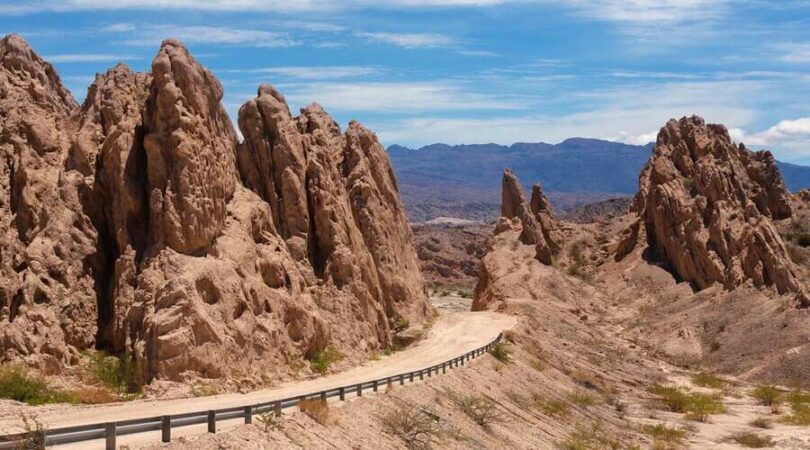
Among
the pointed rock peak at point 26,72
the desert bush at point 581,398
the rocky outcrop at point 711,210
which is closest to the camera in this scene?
the pointed rock peak at point 26,72

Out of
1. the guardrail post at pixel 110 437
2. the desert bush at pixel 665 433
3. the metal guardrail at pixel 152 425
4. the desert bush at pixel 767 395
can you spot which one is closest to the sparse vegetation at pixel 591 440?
the desert bush at pixel 665 433

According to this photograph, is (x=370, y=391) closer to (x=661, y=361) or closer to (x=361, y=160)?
(x=361, y=160)

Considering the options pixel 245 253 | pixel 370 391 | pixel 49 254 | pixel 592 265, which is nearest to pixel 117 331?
pixel 49 254

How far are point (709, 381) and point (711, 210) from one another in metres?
22.6

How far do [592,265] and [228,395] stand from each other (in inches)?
2460

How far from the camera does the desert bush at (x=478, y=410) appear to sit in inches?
1405

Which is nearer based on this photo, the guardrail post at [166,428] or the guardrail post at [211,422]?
the guardrail post at [166,428]

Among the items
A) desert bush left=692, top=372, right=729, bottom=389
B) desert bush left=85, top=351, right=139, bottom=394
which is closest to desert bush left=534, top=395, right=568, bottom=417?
desert bush left=85, top=351, right=139, bottom=394

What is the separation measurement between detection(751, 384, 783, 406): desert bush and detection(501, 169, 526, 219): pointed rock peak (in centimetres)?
2902

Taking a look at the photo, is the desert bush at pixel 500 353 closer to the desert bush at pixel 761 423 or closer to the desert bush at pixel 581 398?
the desert bush at pixel 581 398

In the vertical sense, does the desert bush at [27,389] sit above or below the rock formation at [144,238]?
below

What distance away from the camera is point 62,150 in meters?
37.7

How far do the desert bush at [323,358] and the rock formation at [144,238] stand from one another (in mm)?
372

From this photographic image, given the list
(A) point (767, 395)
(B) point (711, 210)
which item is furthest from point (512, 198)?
(A) point (767, 395)
